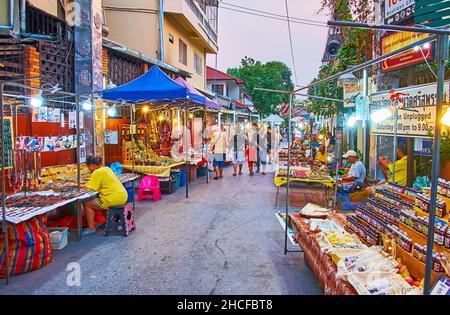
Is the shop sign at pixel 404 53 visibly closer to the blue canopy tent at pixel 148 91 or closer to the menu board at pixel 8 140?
the blue canopy tent at pixel 148 91

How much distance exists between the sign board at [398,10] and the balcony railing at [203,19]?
10.5 m

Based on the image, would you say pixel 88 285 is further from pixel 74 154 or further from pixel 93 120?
pixel 93 120

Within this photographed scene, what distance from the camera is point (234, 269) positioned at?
5.07 meters

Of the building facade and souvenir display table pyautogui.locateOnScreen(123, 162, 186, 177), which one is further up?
the building facade

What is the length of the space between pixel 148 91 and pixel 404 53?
6.25 m

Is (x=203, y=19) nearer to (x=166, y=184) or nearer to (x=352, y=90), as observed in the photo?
(x=352, y=90)

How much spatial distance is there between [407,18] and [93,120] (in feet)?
27.6

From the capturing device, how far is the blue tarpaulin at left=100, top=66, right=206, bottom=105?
8820 millimetres

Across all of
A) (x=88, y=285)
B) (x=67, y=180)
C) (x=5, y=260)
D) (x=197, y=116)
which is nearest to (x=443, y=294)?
(x=88, y=285)

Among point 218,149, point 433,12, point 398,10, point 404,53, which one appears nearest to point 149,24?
point 218,149

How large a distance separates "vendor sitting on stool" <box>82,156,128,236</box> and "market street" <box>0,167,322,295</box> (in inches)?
18.5

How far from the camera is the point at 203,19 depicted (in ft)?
70.3

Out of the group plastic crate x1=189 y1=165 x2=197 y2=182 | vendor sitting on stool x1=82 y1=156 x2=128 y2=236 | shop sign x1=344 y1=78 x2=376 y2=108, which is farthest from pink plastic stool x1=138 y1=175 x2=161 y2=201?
shop sign x1=344 y1=78 x2=376 y2=108

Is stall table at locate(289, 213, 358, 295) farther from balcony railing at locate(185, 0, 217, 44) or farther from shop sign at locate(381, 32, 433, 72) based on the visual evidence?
balcony railing at locate(185, 0, 217, 44)
